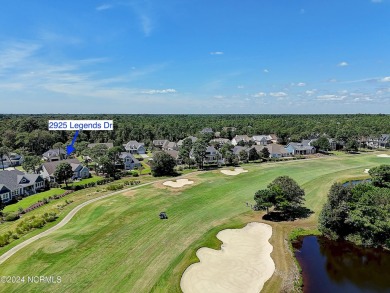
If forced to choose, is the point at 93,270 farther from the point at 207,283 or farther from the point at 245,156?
the point at 245,156

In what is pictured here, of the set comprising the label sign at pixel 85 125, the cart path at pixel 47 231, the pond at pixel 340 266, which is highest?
the label sign at pixel 85 125

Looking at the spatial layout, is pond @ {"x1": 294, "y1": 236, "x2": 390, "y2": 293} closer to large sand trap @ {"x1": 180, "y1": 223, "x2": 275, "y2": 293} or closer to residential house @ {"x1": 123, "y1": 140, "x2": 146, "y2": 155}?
large sand trap @ {"x1": 180, "y1": 223, "x2": 275, "y2": 293}

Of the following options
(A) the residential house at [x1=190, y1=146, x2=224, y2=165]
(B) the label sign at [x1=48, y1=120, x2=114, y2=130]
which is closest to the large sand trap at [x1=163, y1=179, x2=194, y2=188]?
(B) the label sign at [x1=48, y1=120, x2=114, y2=130]

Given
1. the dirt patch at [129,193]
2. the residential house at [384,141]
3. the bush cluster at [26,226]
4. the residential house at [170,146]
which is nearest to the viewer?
the bush cluster at [26,226]

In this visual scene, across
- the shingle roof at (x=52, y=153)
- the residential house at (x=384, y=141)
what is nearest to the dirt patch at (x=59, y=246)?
the shingle roof at (x=52, y=153)

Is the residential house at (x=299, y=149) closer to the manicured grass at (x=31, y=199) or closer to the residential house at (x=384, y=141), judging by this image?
the residential house at (x=384, y=141)

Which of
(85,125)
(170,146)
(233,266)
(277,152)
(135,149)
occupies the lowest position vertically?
(233,266)

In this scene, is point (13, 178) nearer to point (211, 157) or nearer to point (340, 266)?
point (211, 157)

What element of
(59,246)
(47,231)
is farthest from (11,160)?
(59,246)
